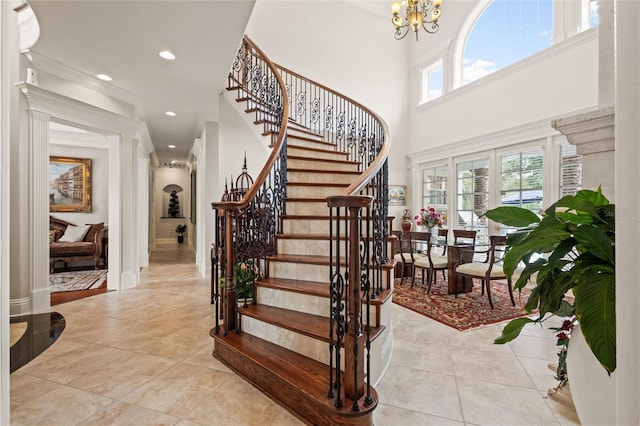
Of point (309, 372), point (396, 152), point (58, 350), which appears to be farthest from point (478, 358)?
point (396, 152)

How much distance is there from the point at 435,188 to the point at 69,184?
8163 millimetres

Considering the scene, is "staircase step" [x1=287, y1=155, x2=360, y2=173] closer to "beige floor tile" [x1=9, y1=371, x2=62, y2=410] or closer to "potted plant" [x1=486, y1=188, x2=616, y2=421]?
"beige floor tile" [x1=9, y1=371, x2=62, y2=410]

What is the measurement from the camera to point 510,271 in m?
0.94

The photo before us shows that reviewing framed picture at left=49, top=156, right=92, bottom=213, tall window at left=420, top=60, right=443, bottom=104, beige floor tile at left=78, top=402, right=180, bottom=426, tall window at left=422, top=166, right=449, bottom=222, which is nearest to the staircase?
beige floor tile at left=78, top=402, right=180, bottom=426

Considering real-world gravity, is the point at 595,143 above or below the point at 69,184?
below

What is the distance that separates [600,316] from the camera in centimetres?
70

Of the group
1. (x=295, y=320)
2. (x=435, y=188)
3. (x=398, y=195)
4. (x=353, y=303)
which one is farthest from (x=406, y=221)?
(x=353, y=303)

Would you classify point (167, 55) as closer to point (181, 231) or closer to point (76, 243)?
point (76, 243)

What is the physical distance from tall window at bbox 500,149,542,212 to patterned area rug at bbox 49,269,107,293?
7125mm

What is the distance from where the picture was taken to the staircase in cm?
155

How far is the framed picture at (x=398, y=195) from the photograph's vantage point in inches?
296

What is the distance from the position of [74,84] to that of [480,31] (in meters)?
7.11

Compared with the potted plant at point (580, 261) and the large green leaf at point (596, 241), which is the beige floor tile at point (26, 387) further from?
the large green leaf at point (596, 241)

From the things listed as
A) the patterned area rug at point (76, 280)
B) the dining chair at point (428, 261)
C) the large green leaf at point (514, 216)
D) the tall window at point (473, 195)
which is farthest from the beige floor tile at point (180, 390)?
the tall window at point (473, 195)
